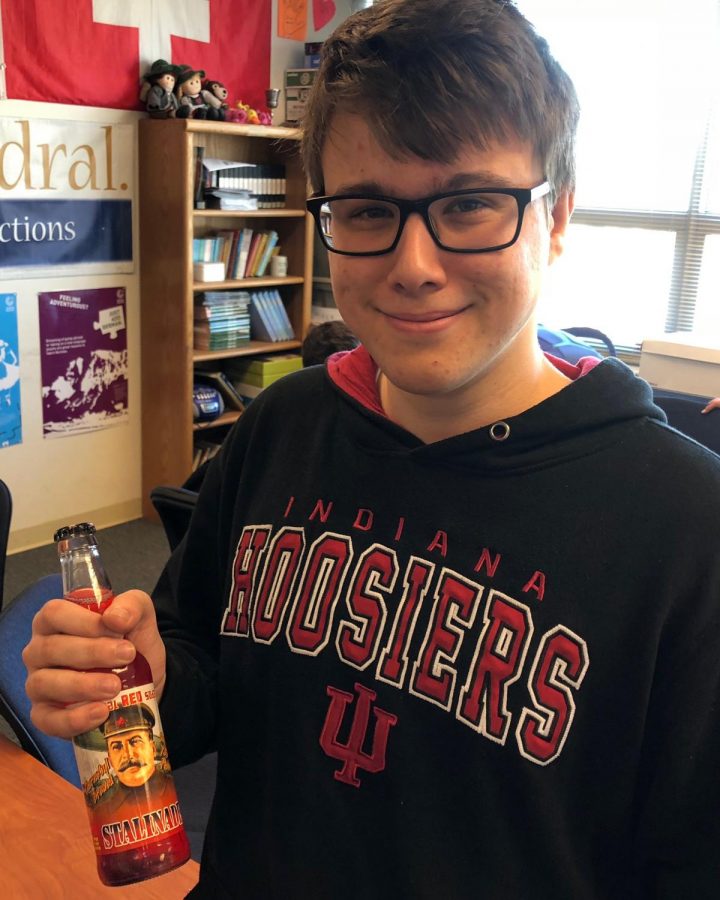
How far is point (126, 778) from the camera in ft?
2.62

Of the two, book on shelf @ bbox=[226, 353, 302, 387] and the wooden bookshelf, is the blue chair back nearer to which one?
the wooden bookshelf

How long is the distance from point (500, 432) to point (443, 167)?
243 millimetres

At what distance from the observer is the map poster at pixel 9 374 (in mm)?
3777

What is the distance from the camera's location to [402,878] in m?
0.80

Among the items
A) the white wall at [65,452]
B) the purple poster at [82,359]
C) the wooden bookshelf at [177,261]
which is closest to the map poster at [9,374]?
the white wall at [65,452]

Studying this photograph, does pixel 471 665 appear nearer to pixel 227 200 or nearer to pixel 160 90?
pixel 160 90

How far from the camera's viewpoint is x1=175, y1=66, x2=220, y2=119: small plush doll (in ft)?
13.3

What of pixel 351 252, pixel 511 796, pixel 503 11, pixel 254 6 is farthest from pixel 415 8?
pixel 254 6

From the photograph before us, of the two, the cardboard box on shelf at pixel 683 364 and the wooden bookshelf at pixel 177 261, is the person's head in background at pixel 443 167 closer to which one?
the cardboard box on shelf at pixel 683 364

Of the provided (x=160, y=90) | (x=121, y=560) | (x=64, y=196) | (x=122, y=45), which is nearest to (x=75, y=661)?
(x=121, y=560)

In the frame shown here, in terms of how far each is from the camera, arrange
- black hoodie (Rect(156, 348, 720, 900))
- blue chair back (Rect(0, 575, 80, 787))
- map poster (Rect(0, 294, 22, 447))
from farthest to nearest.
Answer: map poster (Rect(0, 294, 22, 447)) → blue chair back (Rect(0, 575, 80, 787)) → black hoodie (Rect(156, 348, 720, 900))

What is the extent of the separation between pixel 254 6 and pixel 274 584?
436cm

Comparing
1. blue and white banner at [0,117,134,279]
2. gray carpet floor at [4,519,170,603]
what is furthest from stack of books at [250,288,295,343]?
gray carpet floor at [4,519,170,603]

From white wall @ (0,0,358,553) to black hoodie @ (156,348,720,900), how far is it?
324cm
